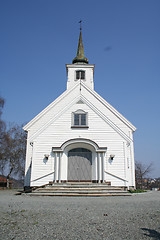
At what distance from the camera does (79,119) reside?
17109 millimetres

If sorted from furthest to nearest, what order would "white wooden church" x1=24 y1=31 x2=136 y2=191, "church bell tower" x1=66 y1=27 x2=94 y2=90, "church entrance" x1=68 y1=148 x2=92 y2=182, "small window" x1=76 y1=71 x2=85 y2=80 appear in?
"small window" x1=76 y1=71 x2=85 y2=80, "church bell tower" x1=66 y1=27 x2=94 y2=90, "church entrance" x1=68 y1=148 x2=92 y2=182, "white wooden church" x1=24 y1=31 x2=136 y2=191

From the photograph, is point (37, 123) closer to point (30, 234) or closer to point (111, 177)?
point (111, 177)

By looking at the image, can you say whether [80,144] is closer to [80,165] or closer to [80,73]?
[80,165]

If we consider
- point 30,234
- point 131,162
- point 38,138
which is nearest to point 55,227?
point 30,234

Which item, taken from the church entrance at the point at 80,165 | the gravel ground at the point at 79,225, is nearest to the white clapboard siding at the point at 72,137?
the church entrance at the point at 80,165

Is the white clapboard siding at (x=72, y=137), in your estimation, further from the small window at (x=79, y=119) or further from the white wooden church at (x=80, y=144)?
the small window at (x=79, y=119)

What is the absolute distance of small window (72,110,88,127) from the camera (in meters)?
17.0

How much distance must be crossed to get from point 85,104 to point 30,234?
14.1 m

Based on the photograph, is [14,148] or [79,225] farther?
[14,148]

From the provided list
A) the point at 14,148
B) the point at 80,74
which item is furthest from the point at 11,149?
the point at 80,74

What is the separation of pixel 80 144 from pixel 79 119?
2.27 metres

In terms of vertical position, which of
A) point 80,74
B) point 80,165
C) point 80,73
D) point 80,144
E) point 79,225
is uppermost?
point 80,73

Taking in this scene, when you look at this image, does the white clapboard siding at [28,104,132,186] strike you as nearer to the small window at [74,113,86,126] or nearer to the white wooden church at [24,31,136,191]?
the white wooden church at [24,31,136,191]

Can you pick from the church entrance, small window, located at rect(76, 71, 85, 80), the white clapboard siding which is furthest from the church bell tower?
the church entrance
